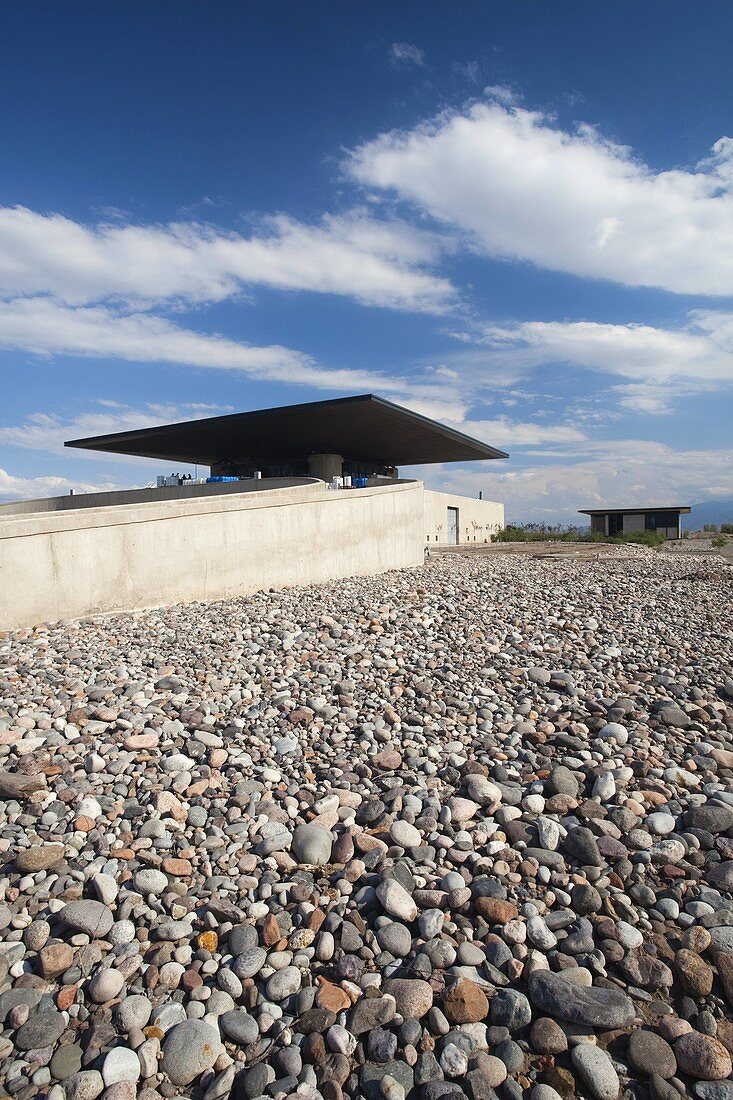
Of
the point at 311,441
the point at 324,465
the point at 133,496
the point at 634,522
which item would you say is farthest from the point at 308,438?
the point at 634,522

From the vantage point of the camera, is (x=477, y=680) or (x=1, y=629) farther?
(x=1, y=629)

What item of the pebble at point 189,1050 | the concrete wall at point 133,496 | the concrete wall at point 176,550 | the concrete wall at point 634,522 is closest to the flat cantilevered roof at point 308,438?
the concrete wall at point 133,496

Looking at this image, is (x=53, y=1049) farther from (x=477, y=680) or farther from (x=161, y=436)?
(x=161, y=436)

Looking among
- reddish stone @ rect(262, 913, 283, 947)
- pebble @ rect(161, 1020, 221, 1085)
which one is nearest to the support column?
reddish stone @ rect(262, 913, 283, 947)

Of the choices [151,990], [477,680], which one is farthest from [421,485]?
[151,990]

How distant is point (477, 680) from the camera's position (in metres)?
7.47

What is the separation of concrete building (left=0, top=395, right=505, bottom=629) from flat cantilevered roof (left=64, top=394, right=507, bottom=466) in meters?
0.15

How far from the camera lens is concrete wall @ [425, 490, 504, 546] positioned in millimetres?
47719

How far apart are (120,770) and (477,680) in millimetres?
4176

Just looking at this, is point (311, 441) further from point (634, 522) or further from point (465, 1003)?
point (634, 522)

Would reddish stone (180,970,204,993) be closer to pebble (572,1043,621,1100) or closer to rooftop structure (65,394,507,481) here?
pebble (572,1043,621,1100)

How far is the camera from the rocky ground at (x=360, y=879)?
2.72 metres

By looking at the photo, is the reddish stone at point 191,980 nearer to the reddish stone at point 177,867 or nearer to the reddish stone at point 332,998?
the reddish stone at point 332,998

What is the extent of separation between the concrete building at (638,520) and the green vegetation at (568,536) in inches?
118
